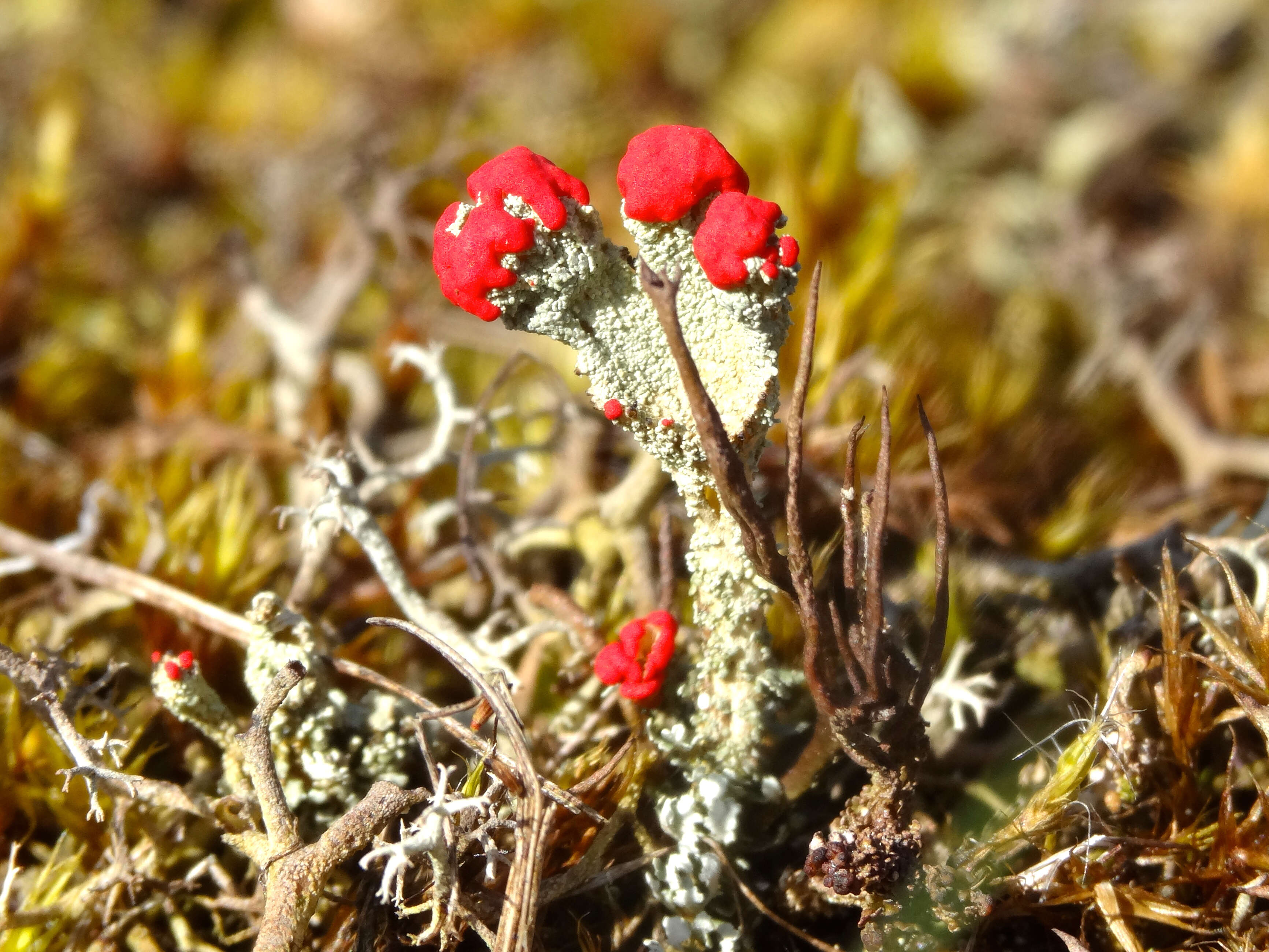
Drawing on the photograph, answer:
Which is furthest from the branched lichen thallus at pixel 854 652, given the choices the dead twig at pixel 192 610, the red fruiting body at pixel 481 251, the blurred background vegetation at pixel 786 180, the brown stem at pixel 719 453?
the blurred background vegetation at pixel 786 180

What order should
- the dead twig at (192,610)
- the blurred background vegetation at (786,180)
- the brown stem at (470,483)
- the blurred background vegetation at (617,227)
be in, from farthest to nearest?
the blurred background vegetation at (786,180) < the blurred background vegetation at (617,227) < the brown stem at (470,483) < the dead twig at (192,610)

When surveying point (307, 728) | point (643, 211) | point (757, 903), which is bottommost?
point (757, 903)

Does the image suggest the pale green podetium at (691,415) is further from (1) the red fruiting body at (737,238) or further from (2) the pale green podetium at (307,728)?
(2) the pale green podetium at (307,728)

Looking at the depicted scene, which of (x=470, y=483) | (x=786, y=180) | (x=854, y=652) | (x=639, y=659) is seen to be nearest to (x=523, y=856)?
(x=639, y=659)

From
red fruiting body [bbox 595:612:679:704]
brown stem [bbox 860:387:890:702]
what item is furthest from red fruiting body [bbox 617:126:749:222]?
red fruiting body [bbox 595:612:679:704]

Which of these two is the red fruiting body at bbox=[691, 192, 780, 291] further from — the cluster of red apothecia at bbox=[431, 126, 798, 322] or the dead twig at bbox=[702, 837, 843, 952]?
the dead twig at bbox=[702, 837, 843, 952]

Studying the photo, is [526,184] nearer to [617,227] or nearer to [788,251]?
[788,251]
